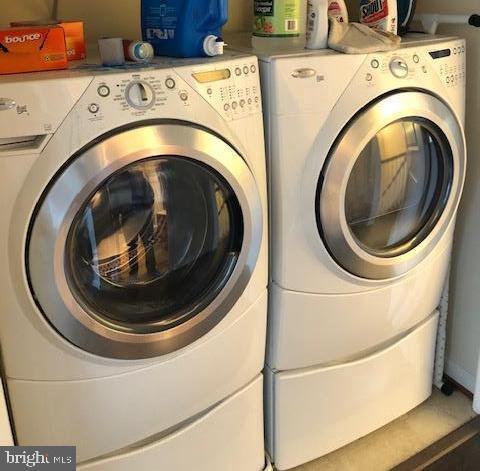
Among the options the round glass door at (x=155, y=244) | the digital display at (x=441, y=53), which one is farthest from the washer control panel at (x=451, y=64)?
the round glass door at (x=155, y=244)

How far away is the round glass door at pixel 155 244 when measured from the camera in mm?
1147

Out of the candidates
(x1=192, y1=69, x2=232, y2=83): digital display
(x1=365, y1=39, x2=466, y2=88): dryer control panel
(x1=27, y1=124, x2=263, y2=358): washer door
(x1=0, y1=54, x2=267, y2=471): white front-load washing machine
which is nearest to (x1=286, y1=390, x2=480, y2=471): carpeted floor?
(x1=0, y1=54, x2=267, y2=471): white front-load washing machine

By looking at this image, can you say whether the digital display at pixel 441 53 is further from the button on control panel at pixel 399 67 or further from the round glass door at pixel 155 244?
the round glass door at pixel 155 244

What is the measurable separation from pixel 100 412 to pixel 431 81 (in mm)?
1051

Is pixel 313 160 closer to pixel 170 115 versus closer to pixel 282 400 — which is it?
pixel 170 115

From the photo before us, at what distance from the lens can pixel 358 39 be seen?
4.51 feet

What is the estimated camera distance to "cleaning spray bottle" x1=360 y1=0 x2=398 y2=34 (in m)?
1.47

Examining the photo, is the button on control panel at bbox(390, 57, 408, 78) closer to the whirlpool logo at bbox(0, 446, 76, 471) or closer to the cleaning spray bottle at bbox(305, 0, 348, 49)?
the cleaning spray bottle at bbox(305, 0, 348, 49)

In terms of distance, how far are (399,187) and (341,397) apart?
58 centimetres

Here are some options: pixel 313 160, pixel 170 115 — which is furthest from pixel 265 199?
pixel 170 115

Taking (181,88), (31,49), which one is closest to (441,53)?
(181,88)

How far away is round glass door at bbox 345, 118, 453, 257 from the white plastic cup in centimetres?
58

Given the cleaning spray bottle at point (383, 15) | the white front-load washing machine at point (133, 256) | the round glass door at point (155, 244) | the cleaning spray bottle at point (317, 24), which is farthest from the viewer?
the cleaning spray bottle at point (383, 15)

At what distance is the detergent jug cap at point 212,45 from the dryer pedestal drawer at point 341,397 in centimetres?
79
